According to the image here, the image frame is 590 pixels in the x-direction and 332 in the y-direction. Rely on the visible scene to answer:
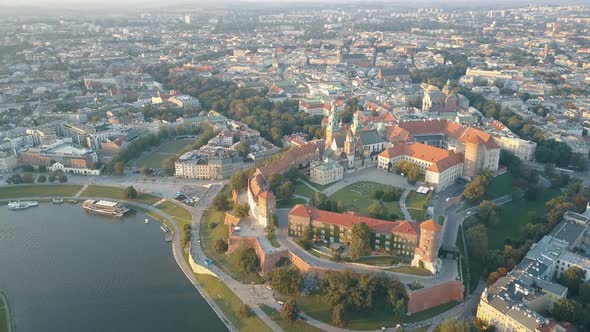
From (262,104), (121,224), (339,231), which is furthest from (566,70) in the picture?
(121,224)

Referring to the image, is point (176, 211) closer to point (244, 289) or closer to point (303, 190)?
point (303, 190)

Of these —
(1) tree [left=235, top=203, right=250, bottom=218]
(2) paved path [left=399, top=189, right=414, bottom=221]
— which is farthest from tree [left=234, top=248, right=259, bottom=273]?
(2) paved path [left=399, top=189, right=414, bottom=221]

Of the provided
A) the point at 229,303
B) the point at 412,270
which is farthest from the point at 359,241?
the point at 229,303

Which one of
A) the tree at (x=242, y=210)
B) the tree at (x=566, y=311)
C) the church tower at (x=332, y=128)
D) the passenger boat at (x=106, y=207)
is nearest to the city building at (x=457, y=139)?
the church tower at (x=332, y=128)

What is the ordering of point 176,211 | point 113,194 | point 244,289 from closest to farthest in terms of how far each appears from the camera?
point 244,289
point 176,211
point 113,194

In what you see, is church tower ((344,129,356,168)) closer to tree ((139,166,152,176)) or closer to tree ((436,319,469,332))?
tree ((139,166,152,176))

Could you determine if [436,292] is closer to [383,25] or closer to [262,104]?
[262,104]
